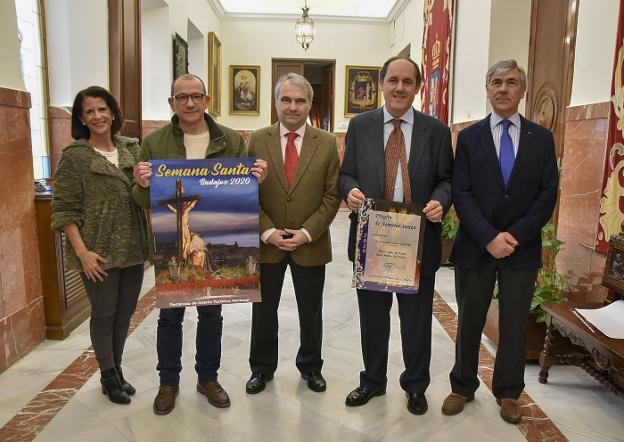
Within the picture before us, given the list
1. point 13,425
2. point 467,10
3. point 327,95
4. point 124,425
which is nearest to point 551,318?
point 124,425

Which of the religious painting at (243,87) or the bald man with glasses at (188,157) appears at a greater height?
the religious painting at (243,87)

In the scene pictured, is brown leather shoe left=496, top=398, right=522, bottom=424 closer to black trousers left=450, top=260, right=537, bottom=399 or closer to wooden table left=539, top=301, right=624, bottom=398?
black trousers left=450, top=260, right=537, bottom=399

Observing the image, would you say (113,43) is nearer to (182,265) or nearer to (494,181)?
(182,265)

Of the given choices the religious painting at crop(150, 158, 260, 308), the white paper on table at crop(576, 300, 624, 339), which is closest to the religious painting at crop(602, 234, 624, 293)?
the white paper on table at crop(576, 300, 624, 339)

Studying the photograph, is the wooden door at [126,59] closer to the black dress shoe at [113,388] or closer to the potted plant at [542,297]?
the black dress shoe at [113,388]

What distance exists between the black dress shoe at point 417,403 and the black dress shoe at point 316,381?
0.50m

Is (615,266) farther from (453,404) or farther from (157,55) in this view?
(157,55)

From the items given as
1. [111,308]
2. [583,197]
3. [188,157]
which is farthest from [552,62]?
[111,308]

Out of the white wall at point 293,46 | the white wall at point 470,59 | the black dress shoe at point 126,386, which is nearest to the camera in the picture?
the black dress shoe at point 126,386

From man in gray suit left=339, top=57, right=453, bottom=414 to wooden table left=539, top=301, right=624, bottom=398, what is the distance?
837 millimetres

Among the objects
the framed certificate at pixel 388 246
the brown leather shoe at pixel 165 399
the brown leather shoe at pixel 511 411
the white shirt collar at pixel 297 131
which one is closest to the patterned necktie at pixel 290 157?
the white shirt collar at pixel 297 131

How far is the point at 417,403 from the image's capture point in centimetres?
275

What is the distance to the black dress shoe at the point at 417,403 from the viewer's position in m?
2.73

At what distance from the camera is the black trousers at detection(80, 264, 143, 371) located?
2.66m
